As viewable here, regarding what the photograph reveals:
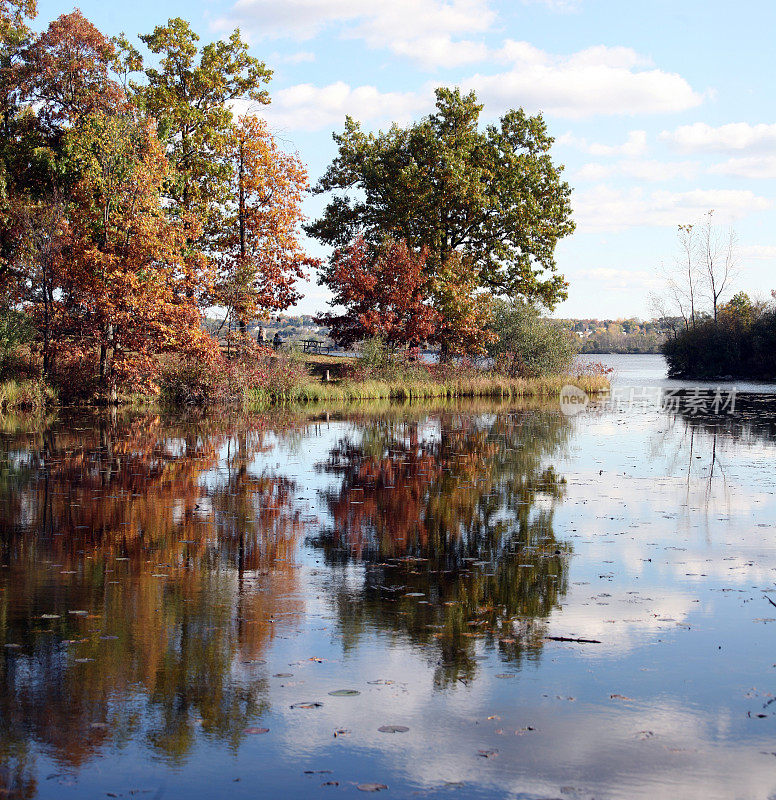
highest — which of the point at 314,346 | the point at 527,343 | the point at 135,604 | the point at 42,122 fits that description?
the point at 42,122

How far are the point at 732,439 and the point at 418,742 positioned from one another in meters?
20.7

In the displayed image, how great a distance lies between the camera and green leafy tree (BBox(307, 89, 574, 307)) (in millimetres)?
46406

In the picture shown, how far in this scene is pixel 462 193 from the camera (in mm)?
45406

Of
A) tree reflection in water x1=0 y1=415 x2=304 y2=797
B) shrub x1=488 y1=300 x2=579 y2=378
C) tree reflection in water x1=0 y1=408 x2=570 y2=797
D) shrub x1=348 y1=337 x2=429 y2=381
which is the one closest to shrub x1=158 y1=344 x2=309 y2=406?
shrub x1=348 y1=337 x2=429 y2=381

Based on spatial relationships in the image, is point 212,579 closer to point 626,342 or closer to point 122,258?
point 122,258

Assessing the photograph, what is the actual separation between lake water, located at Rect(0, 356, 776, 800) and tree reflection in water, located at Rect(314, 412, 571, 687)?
4cm

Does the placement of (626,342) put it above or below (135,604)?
above

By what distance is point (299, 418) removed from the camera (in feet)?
97.3

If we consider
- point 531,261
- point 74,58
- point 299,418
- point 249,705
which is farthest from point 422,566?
point 531,261

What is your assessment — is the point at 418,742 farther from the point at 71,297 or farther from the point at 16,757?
the point at 71,297

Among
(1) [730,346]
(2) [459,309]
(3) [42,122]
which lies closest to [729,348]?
(1) [730,346]

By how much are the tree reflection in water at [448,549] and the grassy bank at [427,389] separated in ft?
61.1

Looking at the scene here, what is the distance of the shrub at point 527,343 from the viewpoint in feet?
161

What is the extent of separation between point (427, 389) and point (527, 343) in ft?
31.4
